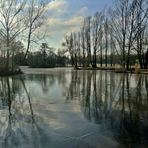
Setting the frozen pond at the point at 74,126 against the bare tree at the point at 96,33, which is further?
the bare tree at the point at 96,33

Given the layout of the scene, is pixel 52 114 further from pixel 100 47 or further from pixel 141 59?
pixel 100 47

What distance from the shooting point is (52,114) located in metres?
7.34

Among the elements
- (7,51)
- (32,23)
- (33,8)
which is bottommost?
(7,51)

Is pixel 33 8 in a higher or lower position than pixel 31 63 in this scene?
higher

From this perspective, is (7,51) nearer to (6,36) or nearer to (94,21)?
(6,36)

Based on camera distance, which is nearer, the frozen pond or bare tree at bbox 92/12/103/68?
the frozen pond

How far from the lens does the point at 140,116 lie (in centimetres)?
704

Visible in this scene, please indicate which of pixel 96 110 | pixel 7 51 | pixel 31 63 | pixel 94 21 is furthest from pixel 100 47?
pixel 96 110

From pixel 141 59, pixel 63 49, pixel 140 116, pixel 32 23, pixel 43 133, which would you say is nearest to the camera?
pixel 43 133

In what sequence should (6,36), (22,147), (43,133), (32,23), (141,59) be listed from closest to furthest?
(22,147), (43,133), (6,36), (32,23), (141,59)

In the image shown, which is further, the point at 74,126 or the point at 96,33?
the point at 96,33

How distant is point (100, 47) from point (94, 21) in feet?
25.5

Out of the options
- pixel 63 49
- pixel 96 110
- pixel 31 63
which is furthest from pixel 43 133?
pixel 31 63

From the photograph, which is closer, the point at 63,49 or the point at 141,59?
the point at 141,59
